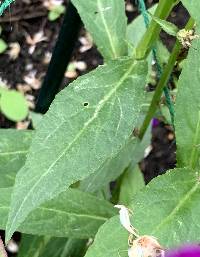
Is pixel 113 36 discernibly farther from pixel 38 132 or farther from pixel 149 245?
pixel 149 245

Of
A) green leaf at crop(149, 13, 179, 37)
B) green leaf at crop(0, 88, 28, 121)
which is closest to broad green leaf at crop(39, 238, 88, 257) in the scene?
green leaf at crop(149, 13, 179, 37)

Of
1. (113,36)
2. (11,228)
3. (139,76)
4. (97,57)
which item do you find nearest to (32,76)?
(97,57)

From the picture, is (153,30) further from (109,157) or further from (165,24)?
(109,157)

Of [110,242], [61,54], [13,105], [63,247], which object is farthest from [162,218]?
[13,105]

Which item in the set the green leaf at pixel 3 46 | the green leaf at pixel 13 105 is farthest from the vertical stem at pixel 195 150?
the green leaf at pixel 3 46

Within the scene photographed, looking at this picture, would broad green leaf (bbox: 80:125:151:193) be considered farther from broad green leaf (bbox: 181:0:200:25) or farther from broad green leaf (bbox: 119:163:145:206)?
broad green leaf (bbox: 181:0:200:25)

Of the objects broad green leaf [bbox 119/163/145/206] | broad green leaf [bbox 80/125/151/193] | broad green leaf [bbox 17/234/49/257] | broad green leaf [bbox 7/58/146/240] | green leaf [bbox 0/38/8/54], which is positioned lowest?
green leaf [bbox 0/38/8/54]
